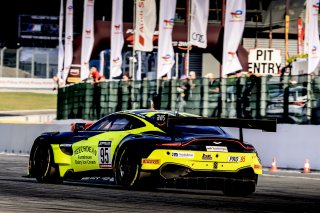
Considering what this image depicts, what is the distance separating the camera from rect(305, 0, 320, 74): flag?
29.5 m

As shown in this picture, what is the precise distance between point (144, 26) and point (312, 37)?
9.05m

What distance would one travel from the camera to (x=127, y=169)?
47.1 feet

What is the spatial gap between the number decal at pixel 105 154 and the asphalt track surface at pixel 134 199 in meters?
0.37

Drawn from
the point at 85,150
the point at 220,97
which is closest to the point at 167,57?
the point at 220,97

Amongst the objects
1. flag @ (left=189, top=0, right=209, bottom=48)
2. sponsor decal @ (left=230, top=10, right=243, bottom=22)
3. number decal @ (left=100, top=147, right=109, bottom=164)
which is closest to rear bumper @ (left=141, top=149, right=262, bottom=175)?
number decal @ (left=100, top=147, right=109, bottom=164)

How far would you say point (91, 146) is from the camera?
15.4 m

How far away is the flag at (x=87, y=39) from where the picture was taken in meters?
43.6

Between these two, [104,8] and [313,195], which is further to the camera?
[104,8]

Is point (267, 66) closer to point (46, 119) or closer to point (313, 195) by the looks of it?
point (313, 195)

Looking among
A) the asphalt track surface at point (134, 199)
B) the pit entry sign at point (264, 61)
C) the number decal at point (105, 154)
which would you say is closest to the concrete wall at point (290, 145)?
the pit entry sign at point (264, 61)

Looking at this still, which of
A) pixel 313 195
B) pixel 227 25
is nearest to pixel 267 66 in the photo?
pixel 227 25

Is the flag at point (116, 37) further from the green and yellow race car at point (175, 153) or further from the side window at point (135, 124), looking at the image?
the side window at point (135, 124)

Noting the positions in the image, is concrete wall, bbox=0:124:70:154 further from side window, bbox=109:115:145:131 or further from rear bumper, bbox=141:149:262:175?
rear bumper, bbox=141:149:262:175

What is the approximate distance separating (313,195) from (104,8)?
73.7m
